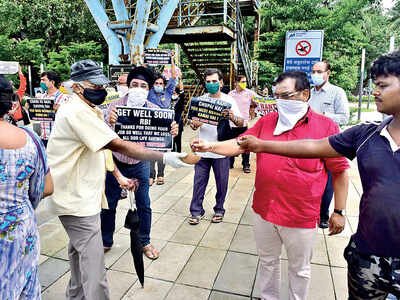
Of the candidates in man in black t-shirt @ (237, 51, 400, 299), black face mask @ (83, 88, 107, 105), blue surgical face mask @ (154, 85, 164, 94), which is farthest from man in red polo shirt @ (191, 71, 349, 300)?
blue surgical face mask @ (154, 85, 164, 94)

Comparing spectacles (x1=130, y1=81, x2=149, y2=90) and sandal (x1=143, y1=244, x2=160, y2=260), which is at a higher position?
spectacles (x1=130, y1=81, x2=149, y2=90)

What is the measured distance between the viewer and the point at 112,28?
8781 millimetres

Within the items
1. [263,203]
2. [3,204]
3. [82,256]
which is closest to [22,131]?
[3,204]

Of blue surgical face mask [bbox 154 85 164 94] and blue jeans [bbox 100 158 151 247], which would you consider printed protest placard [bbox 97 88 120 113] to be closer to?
blue jeans [bbox 100 158 151 247]

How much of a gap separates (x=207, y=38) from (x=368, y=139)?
10.3 m

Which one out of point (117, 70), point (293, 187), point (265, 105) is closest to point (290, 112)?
point (293, 187)

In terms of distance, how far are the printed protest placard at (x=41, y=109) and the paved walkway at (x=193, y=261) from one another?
1389 millimetres

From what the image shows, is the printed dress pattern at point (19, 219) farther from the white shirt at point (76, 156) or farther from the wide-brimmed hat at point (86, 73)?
the wide-brimmed hat at point (86, 73)

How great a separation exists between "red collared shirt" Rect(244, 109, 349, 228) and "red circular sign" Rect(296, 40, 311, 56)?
589 centimetres

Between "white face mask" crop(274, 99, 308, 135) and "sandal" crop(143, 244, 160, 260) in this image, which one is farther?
"sandal" crop(143, 244, 160, 260)

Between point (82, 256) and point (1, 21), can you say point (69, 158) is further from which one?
point (1, 21)

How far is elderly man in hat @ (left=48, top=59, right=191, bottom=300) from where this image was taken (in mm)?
2209

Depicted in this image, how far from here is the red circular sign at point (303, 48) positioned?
25.2ft

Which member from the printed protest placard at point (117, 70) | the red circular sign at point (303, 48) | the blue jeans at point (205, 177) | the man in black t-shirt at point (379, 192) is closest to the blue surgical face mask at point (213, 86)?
the blue jeans at point (205, 177)
